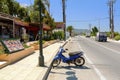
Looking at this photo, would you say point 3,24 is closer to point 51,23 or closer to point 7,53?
point 7,53

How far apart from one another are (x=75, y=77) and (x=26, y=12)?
6037 cm

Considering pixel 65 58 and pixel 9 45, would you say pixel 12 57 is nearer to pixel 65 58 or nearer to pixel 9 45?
pixel 9 45

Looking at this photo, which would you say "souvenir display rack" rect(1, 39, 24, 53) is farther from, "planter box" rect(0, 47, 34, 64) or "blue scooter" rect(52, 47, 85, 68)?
"blue scooter" rect(52, 47, 85, 68)

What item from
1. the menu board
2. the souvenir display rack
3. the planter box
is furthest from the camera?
the menu board

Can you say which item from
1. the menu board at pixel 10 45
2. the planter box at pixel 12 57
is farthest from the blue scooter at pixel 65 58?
the menu board at pixel 10 45

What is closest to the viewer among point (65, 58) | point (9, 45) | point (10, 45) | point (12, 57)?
point (65, 58)

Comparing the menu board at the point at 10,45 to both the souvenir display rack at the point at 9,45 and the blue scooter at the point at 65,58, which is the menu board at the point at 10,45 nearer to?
the souvenir display rack at the point at 9,45

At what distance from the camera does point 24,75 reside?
13.1 meters

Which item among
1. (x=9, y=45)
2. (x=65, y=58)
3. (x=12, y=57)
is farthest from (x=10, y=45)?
(x=65, y=58)

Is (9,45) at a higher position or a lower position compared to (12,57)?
higher

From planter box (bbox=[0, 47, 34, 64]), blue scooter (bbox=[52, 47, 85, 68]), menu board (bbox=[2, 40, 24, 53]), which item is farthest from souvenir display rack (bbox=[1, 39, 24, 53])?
blue scooter (bbox=[52, 47, 85, 68])

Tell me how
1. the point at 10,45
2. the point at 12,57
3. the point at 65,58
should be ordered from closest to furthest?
the point at 65,58 → the point at 12,57 → the point at 10,45

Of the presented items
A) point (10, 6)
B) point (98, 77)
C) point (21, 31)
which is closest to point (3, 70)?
point (98, 77)

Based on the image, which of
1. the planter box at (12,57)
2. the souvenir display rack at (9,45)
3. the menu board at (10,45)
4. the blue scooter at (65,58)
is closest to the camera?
the planter box at (12,57)
